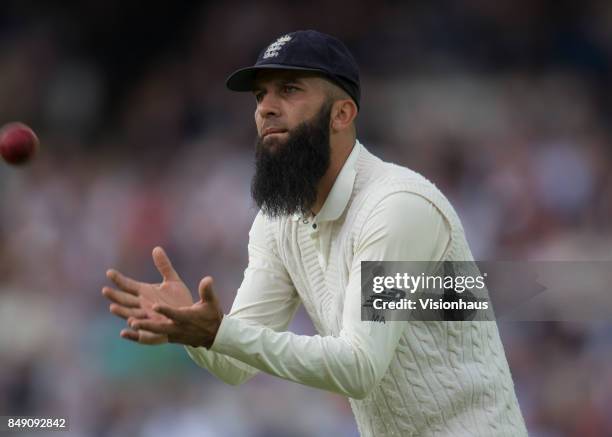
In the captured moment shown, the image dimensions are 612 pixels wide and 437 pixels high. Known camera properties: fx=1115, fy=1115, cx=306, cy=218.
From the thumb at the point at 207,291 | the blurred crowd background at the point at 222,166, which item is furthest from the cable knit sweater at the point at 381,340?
the blurred crowd background at the point at 222,166

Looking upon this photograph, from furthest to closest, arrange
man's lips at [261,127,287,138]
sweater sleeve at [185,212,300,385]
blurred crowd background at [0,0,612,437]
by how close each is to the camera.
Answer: blurred crowd background at [0,0,612,437]
sweater sleeve at [185,212,300,385]
man's lips at [261,127,287,138]

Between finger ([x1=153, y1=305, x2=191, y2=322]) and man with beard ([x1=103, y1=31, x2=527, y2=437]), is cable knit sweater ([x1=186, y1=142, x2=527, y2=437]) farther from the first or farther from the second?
finger ([x1=153, y1=305, x2=191, y2=322])

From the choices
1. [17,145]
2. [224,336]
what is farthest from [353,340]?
[17,145]

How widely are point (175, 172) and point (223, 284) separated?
1.55 meters

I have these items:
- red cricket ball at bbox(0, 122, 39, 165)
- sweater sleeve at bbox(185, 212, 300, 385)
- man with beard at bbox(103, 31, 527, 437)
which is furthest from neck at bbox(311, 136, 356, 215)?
red cricket ball at bbox(0, 122, 39, 165)

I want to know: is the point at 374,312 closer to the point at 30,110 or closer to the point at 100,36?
the point at 30,110

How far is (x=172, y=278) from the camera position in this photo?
3242 millimetres

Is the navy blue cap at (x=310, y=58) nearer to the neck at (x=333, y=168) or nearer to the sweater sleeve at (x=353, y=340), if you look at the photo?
the neck at (x=333, y=168)

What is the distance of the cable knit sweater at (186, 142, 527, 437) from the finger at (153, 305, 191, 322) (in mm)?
148

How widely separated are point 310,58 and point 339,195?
18.2 inches

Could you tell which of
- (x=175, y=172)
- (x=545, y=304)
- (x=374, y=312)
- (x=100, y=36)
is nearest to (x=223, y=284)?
(x=175, y=172)

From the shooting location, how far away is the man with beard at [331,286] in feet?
10.5

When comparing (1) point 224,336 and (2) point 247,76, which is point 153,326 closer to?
(1) point 224,336

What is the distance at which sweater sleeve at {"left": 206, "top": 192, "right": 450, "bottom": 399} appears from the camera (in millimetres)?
Result: 3207
